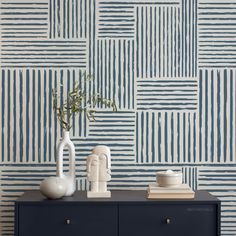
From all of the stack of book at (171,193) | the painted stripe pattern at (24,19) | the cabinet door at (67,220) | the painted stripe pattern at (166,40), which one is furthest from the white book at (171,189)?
the painted stripe pattern at (24,19)

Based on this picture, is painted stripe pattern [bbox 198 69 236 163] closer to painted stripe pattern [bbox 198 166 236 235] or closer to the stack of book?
painted stripe pattern [bbox 198 166 236 235]

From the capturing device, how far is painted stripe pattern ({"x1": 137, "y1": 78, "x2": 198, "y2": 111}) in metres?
3.43

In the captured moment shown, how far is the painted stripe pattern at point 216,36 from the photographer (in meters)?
3.43

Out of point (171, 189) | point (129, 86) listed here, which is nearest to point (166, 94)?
point (129, 86)

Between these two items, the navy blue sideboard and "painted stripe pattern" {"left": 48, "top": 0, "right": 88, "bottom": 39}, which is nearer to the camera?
the navy blue sideboard

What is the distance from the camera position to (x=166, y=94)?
11.3 ft

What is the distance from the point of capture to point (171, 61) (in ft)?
11.3

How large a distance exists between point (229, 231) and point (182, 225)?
61cm

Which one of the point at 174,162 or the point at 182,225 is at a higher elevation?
the point at 174,162

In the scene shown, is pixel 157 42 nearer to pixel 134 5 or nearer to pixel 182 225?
pixel 134 5

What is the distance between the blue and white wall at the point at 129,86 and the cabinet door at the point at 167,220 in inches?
18.9

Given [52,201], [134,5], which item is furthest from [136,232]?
[134,5]

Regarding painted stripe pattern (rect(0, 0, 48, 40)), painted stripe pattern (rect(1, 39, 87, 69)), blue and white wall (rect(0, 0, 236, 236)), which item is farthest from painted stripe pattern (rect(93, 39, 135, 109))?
painted stripe pattern (rect(0, 0, 48, 40))

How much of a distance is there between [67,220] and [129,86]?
0.99m
